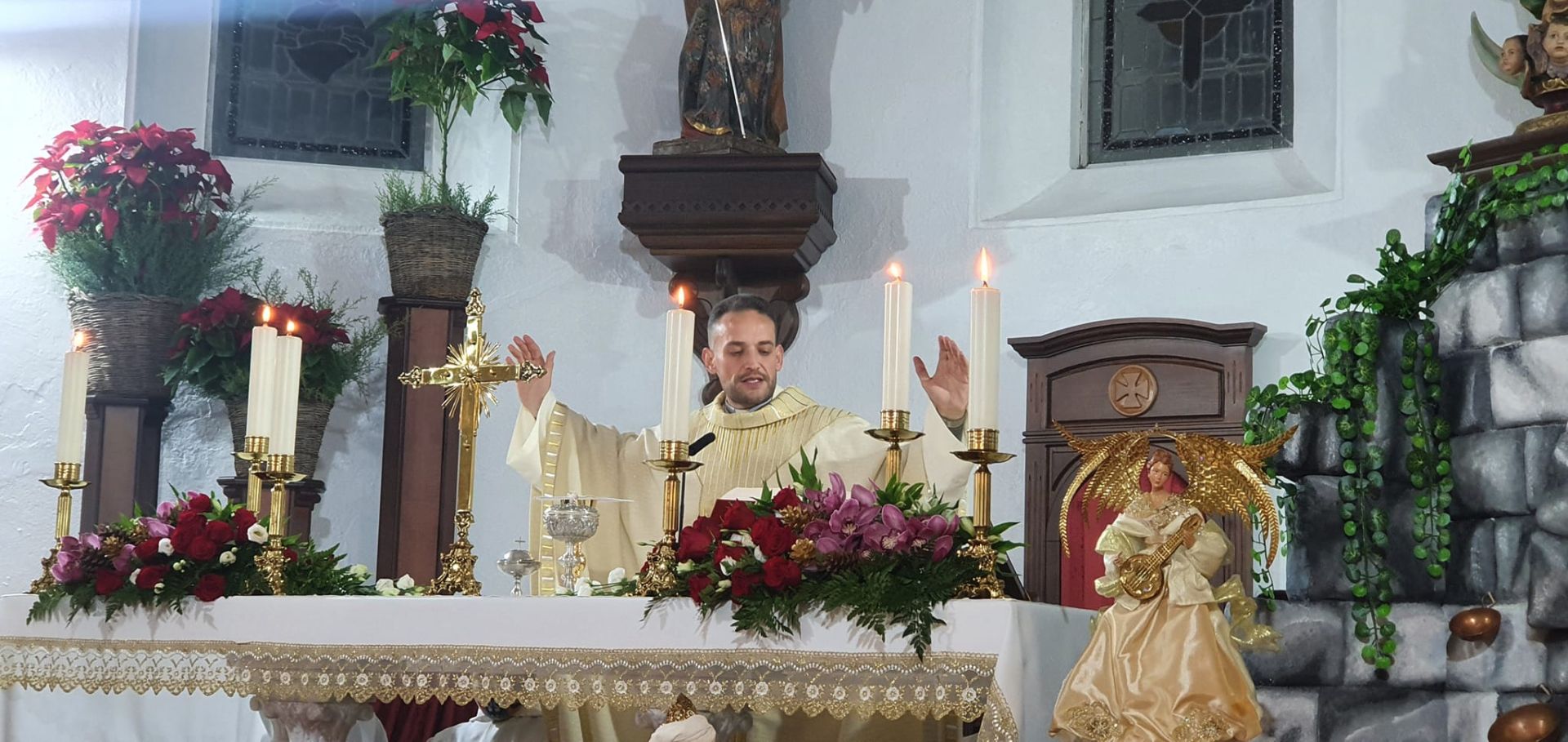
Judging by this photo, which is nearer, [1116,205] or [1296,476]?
[1296,476]

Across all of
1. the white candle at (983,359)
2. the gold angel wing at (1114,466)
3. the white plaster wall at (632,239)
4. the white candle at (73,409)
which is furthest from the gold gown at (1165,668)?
the white plaster wall at (632,239)

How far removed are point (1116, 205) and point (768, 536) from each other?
15.2 ft

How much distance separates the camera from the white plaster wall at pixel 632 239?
26.1 feet

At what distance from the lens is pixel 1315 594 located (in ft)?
19.8

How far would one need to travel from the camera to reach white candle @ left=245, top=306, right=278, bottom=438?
15.1 feet

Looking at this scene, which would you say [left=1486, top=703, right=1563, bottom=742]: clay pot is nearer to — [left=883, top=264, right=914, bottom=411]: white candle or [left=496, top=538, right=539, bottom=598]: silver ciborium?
[left=883, top=264, right=914, bottom=411]: white candle

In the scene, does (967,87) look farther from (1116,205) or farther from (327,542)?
(327,542)

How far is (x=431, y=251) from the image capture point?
26.8 ft

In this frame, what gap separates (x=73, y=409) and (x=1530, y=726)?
177 inches

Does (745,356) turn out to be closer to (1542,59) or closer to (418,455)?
(418,455)

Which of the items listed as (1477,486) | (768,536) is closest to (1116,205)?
(1477,486)

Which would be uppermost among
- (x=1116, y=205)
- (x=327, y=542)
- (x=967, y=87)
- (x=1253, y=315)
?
(x=967, y=87)

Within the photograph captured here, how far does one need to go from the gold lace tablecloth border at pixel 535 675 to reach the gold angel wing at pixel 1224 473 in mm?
752

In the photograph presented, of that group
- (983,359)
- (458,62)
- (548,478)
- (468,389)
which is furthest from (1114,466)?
(458,62)
